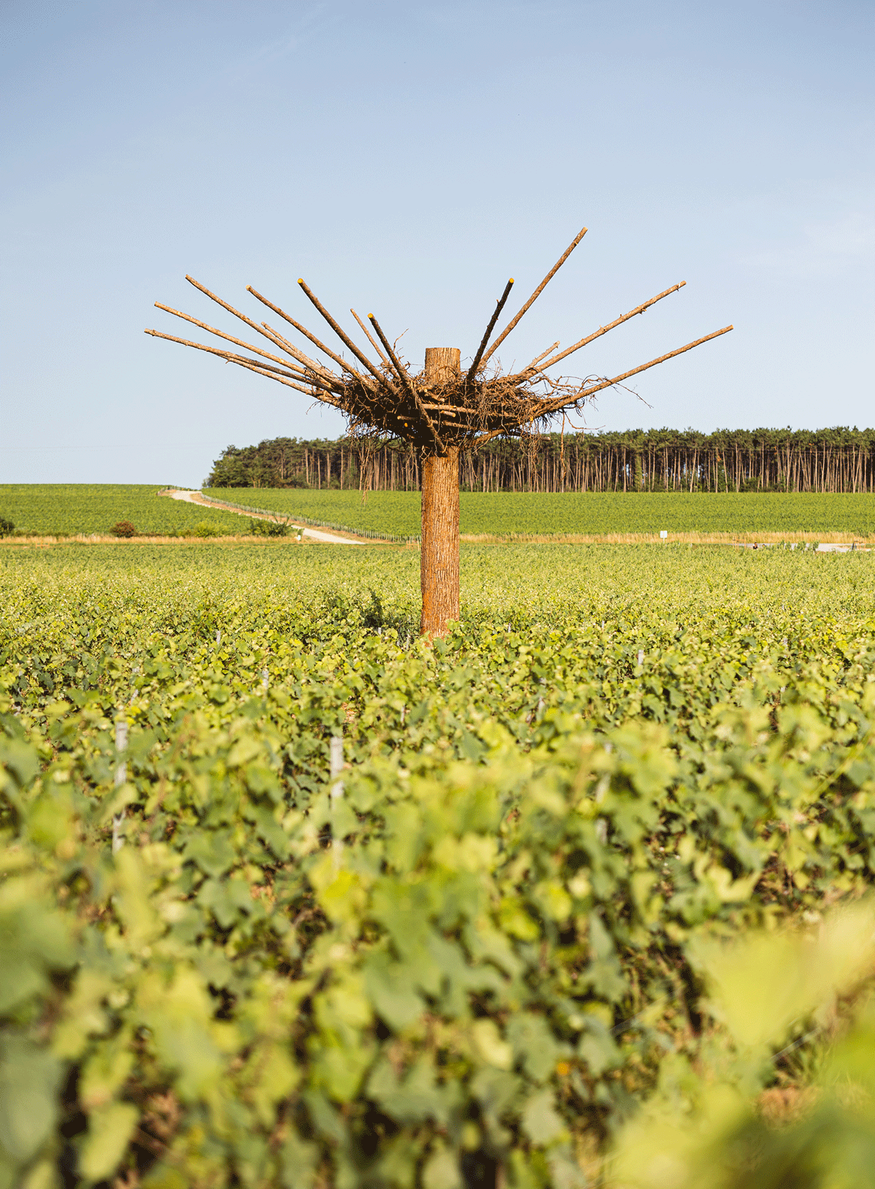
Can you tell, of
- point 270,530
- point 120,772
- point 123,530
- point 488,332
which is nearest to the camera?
point 120,772

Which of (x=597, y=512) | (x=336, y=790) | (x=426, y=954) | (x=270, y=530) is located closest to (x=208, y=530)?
(x=270, y=530)

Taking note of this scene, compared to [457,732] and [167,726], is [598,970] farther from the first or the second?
[167,726]

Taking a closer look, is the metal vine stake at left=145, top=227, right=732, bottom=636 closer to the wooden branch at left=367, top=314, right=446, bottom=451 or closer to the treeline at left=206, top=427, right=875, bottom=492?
the wooden branch at left=367, top=314, right=446, bottom=451

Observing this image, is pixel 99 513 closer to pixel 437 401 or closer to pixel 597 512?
pixel 597 512

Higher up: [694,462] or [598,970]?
[694,462]

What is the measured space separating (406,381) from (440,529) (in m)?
1.55

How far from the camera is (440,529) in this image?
7363 millimetres

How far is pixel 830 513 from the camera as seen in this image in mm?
65438

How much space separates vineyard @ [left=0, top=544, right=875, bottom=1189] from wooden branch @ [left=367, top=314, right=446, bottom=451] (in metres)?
2.88

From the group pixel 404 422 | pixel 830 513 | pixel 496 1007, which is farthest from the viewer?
pixel 830 513

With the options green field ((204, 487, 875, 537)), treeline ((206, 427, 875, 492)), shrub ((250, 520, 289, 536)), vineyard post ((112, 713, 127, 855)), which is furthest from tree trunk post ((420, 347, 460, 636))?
treeline ((206, 427, 875, 492))

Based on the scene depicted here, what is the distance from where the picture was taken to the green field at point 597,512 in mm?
57594

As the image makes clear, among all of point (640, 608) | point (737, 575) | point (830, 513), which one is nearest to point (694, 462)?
point (830, 513)

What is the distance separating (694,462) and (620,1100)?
5285 inches
